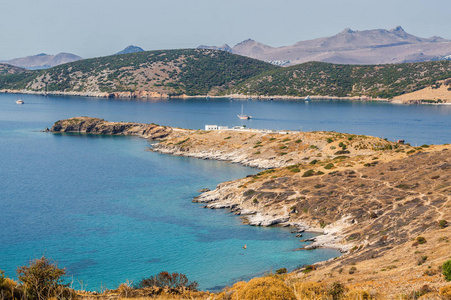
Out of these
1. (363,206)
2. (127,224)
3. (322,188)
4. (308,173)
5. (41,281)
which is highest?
(41,281)

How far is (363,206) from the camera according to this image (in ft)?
210

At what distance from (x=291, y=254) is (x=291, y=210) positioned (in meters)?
14.3

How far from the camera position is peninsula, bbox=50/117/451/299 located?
37.4 m

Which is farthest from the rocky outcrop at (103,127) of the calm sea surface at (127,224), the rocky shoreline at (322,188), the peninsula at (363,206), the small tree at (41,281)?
the small tree at (41,281)

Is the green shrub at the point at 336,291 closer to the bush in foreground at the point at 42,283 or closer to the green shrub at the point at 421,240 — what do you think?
the bush in foreground at the point at 42,283

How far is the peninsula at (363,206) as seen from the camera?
37375 millimetres

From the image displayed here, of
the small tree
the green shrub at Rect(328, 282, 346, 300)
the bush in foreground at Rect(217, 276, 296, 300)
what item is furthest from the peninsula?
the small tree

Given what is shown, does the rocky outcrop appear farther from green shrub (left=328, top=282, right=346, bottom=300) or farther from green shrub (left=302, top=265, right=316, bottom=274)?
green shrub (left=328, top=282, right=346, bottom=300)

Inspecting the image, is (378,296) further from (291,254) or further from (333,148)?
(333,148)

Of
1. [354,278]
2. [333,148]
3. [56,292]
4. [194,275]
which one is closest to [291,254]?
[194,275]

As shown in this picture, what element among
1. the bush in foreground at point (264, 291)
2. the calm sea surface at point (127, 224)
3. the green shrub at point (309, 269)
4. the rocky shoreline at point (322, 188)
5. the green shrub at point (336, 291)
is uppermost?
the bush in foreground at point (264, 291)

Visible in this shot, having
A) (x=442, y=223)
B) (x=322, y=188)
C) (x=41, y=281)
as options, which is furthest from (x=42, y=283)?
(x=322, y=188)

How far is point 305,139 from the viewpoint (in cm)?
11600

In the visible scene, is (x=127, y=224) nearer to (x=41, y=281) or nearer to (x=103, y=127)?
(x=41, y=281)
